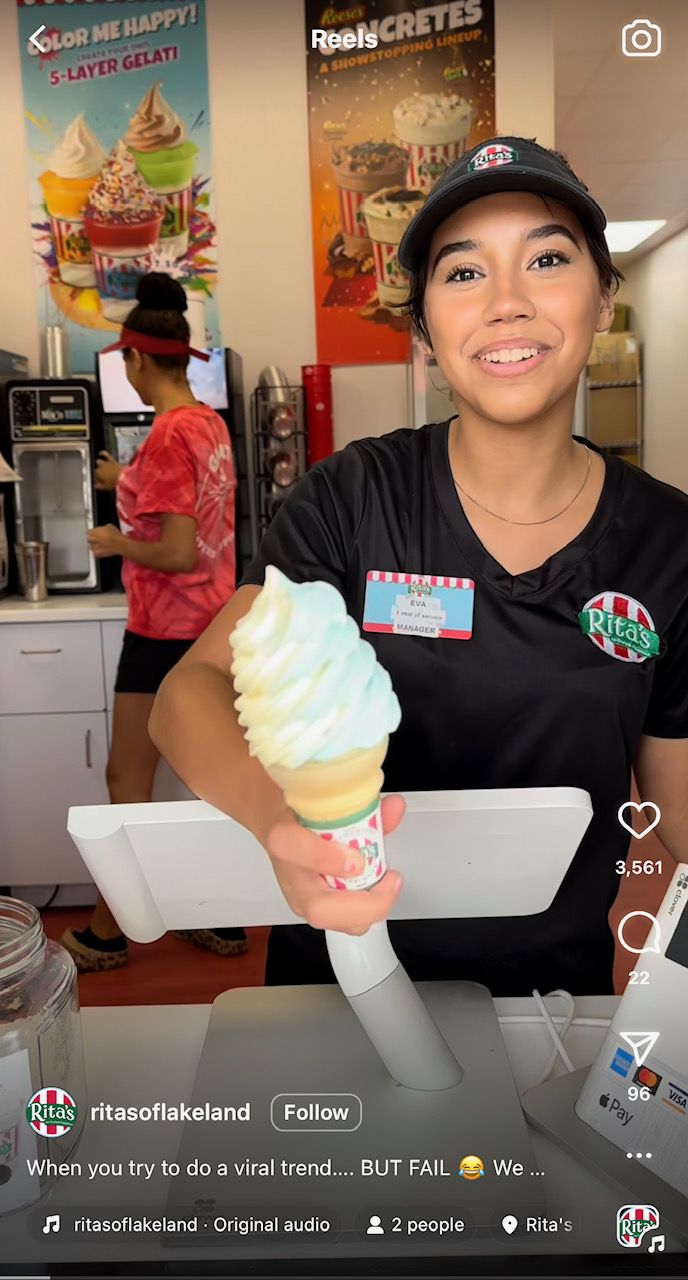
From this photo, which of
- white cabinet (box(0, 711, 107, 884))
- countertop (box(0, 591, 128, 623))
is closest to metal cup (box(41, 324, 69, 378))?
countertop (box(0, 591, 128, 623))

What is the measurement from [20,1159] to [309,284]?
2.54 meters

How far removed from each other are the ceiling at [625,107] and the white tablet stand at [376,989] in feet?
1.53

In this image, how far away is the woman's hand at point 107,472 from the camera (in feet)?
8.13

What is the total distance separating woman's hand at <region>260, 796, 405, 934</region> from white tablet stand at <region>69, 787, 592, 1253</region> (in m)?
0.09

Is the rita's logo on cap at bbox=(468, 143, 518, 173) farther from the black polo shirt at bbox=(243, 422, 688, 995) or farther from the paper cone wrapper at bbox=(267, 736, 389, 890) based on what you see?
the paper cone wrapper at bbox=(267, 736, 389, 890)

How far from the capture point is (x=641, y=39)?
2.07ft

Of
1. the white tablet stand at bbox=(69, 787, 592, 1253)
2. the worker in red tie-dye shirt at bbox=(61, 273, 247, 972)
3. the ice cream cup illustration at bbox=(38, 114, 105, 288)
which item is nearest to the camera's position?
the white tablet stand at bbox=(69, 787, 592, 1253)

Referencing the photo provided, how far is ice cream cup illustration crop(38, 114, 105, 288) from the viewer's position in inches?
88.4

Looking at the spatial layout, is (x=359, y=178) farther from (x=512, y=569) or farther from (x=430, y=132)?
(x=512, y=569)

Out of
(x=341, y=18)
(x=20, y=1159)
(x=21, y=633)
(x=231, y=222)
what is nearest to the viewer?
(x=20, y=1159)

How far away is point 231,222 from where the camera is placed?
103 inches

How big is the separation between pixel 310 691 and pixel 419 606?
47 cm

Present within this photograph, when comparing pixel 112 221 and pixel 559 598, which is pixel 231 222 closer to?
pixel 112 221

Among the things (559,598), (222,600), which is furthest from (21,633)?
(559,598)
